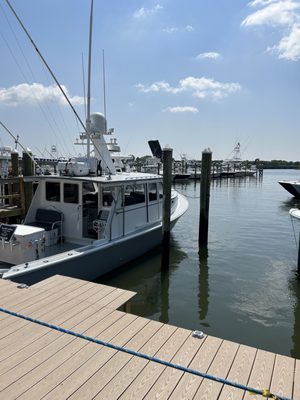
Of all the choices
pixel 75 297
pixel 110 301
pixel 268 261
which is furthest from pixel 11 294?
pixel 268 261

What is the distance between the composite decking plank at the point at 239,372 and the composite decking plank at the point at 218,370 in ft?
0.14

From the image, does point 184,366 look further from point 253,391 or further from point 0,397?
point 0,397

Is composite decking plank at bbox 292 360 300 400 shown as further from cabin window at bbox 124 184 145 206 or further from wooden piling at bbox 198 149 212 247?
wooden piling at bbox 198 149 212 247

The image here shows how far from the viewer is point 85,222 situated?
8984 mm

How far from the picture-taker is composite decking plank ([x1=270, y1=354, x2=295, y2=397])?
9.68ft

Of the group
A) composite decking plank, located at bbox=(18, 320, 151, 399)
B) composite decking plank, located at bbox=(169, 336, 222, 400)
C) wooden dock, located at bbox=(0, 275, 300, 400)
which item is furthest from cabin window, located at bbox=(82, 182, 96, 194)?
composite decking plank, located at bbox=(169, 336, 222, 400)

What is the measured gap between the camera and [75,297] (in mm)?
4902

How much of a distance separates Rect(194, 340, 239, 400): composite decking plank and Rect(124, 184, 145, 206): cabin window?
235 inches

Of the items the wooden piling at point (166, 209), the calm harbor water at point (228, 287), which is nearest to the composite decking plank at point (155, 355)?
the calm harbor water at point (228, 287)

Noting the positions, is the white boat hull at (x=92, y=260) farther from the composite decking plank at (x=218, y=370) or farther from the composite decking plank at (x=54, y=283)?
the composite decking plank at (x=218, y=370)

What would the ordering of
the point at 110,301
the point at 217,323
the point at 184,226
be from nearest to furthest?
the point at 110,301, the point at 217,323, the point at 184,226

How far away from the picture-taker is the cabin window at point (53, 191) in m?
8.91

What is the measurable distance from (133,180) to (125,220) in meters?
1.15


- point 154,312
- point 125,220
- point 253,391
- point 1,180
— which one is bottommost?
point 154,312
